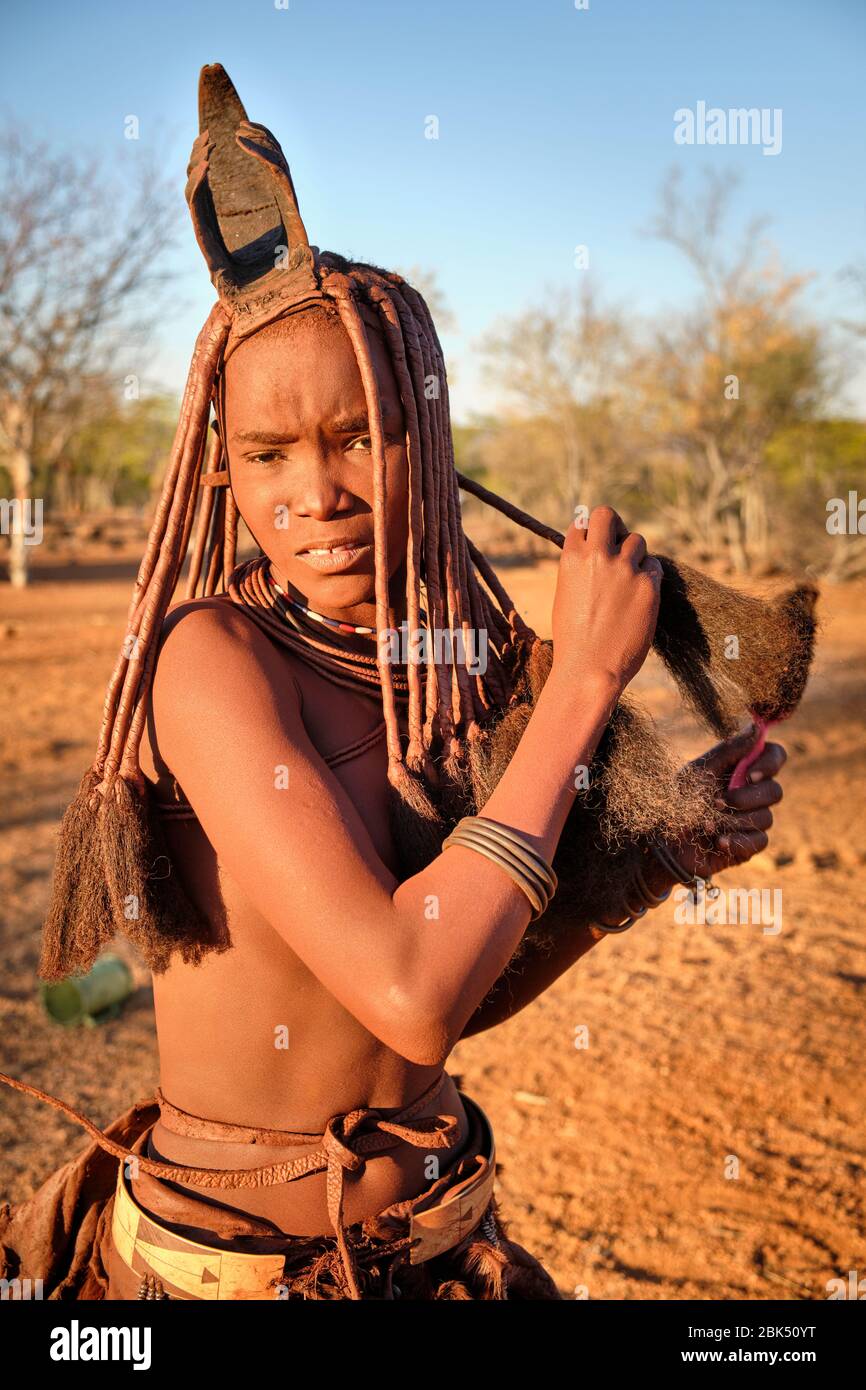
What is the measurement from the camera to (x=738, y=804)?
195 cm

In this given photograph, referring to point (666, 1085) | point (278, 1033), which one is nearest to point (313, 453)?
point (278, 1033)

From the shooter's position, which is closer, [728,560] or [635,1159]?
[635,1159]

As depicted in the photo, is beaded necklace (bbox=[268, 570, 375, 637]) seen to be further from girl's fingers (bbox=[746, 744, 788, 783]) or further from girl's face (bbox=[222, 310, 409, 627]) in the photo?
girl's fingers (bbox=[746, 744, 788, 783])

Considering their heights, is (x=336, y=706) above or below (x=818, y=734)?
above

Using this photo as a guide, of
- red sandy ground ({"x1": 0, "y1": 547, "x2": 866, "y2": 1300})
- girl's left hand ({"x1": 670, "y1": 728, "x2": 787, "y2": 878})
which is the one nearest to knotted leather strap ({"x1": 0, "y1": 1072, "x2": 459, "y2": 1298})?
girl's left hand ({"x1": 670, "y1": 728, "x2": 787, "y2": 878})

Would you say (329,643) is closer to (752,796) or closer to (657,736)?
(657,736)

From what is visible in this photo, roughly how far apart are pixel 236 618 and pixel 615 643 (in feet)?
1.78

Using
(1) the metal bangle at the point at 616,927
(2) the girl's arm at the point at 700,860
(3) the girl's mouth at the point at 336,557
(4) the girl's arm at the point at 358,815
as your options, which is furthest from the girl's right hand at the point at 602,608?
(1) the metal bangle at the point at 616,927

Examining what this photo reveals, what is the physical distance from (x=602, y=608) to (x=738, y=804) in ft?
2.02

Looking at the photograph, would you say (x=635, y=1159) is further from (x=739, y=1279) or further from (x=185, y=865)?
(x=185, y=865)

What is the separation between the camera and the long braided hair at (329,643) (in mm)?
1543

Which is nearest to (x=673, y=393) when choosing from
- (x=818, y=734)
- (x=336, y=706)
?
(x=818, y=734)

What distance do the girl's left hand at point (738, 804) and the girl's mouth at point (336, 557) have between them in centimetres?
74

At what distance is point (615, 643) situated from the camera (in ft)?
4.95
